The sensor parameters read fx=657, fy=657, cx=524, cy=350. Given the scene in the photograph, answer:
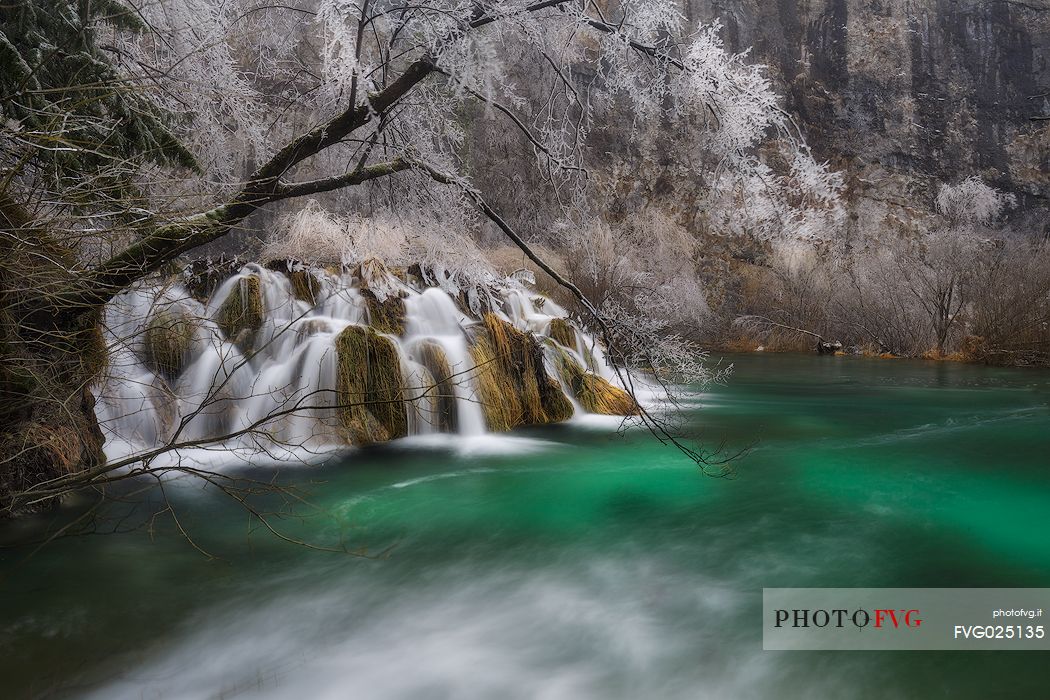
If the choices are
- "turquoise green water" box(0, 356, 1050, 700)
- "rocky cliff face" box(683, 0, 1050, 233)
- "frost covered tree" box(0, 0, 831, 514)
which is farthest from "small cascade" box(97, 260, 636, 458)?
"rocky cliff face" box(683, 0, 1050, 233)

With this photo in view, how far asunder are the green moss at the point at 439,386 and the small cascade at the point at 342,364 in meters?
0.01

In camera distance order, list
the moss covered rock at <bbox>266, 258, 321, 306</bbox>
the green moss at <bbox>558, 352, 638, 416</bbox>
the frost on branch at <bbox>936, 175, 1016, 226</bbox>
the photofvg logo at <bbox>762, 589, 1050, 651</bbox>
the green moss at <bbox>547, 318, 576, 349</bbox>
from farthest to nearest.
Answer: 1. the frost on branch at <bbox>936, 175, 1016, 226</bbox>
2. the green moss at <bbox>547, 318, 576, 349</bbox>
3. the green moss at <bbox>558, 352, 638, 416</bbox>
4. the moss covered rock at <bbox>266, 258, 321, 306</bbox>
5. the photofvg logo at <bbox>762, 589, 1050, 651</bbox>

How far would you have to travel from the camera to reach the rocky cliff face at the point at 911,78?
29453mm

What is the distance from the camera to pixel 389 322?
8406mm

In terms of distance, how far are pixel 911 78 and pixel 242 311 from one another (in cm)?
3286

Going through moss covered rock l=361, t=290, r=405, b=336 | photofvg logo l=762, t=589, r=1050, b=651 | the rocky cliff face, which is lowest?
photofvg logo l=762, t=589, r=1050, b=651

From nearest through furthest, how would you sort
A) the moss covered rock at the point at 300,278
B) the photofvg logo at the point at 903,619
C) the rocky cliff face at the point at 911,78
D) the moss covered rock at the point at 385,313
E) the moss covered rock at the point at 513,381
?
the photofvg logo at the point at 903,619 → the moss covered rock at the point at 513,381 → the moss covered rock at the point at 385,313 → the moss covered rock at the point at 300,278 → the rocky cliff face at the point at 911,78

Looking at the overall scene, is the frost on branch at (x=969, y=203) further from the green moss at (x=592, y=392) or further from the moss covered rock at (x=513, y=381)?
the moss covered rock at (x=513, y=381)

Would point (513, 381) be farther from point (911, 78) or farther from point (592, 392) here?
point (911, 78)

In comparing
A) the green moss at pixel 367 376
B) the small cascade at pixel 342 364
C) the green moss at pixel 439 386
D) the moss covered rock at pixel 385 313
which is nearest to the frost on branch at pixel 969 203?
the small cascade at pixel 342 364

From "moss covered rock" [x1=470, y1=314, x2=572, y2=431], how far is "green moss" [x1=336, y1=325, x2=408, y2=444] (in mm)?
1119

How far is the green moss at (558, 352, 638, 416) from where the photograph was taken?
9250 millimetres

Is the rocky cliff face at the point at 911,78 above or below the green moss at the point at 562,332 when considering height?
above

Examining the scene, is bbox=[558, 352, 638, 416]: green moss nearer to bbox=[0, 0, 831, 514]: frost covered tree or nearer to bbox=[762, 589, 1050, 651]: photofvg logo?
bbox=[0, 0, 831, 514]: frost covered tree
